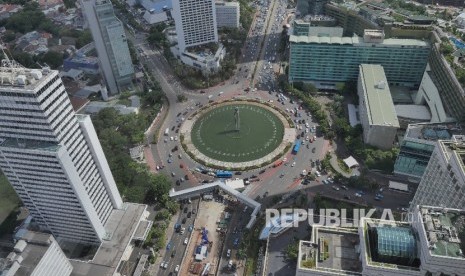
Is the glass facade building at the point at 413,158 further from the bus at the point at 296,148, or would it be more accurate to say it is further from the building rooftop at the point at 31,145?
the building rooftop at the point at 31,145

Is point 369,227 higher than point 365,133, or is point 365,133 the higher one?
point 369,227

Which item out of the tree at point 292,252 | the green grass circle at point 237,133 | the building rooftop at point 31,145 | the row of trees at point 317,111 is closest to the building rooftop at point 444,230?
the tree at point 292,252

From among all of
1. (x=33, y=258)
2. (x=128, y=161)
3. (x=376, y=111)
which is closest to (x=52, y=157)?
(x=33, y=258)

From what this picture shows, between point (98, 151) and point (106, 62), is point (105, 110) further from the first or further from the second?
point (98, 151)

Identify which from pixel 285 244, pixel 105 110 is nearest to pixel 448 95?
pixel 285 244

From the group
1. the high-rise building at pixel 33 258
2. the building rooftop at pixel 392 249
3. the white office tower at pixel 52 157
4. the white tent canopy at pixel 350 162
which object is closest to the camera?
the building rooftop at pixel 392 249

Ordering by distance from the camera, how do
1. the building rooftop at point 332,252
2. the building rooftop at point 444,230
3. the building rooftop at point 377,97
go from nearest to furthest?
the building rooftop at point 444,230 < the building rooftop at point 332,252 < the building rooftop at point 377,97

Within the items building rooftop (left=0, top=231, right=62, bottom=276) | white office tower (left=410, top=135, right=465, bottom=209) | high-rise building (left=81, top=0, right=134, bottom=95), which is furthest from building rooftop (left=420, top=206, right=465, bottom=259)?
high-rise building (left=81, top=0, right=134, bottom=95)
